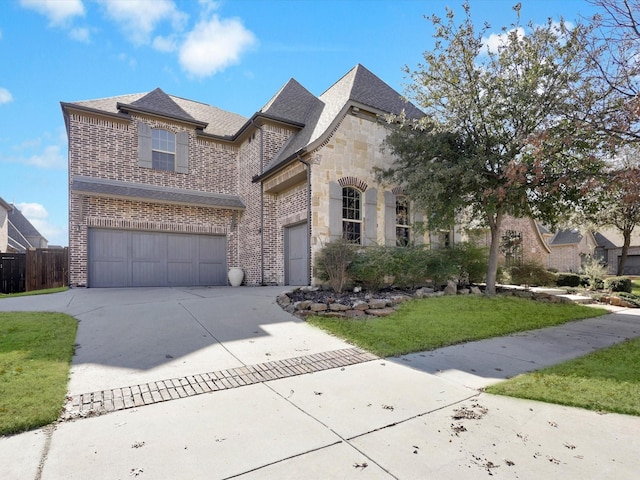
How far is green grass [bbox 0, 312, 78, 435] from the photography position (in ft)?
10.1

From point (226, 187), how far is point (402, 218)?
7.44 m

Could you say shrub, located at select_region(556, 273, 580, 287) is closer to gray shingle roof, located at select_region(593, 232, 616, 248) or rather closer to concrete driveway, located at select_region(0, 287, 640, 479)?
concrete driveway, located at select_region(0, 287, 640, 479)

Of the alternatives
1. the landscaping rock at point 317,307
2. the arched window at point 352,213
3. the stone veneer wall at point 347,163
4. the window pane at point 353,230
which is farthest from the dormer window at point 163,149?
the landscaping rock at point 317,307

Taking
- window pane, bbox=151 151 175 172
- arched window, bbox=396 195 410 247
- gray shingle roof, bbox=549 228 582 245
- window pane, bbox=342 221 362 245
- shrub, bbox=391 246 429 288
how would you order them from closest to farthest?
shrub, bbox=391 246 429 288
window pane, bbox=342 221 362 245
arched window, bbox=396 195 410 247
window pane, bbox=151 151 175 172
gray shingle roof, bbox=549 228 582 245

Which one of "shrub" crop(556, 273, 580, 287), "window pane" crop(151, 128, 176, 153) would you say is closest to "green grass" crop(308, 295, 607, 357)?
"shrub" crop(556, 273, 580, 287)

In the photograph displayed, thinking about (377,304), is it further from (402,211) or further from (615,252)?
(615,252)

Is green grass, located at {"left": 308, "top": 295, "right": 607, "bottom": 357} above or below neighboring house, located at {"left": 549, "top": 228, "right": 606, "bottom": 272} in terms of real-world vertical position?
below

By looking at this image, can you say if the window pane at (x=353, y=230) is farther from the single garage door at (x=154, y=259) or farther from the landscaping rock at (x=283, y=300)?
the single garage door at (x=154, y=259)

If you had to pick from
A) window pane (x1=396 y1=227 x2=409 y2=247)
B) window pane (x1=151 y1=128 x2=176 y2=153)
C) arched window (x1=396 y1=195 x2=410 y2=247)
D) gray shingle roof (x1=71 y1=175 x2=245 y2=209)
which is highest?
window pane (x1=151 y1=128 x2=176 y2=153)

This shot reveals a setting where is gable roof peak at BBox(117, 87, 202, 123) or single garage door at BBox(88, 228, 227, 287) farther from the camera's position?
gable roof peak at BBox(117, 87, 202, 123)

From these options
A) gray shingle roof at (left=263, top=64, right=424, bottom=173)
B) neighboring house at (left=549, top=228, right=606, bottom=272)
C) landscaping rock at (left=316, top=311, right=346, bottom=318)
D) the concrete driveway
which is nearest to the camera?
the concrete driveway

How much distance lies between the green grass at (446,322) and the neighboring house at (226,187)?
10.9 feet

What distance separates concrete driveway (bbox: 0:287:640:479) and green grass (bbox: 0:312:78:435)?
0.50 feet

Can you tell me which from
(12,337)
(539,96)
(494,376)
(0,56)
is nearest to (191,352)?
(12,337)
